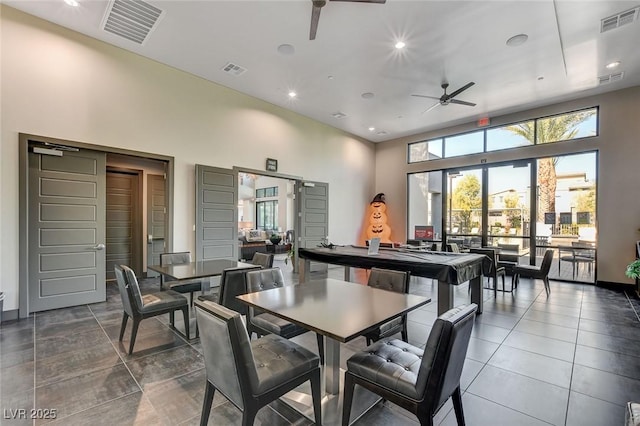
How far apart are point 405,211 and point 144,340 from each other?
24.8ft

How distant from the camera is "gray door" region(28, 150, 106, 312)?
3896 millimetres

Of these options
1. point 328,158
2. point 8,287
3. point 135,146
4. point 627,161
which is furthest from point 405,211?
point 8,287

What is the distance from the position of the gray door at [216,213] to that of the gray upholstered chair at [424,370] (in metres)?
4.38

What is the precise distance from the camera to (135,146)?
4.64m

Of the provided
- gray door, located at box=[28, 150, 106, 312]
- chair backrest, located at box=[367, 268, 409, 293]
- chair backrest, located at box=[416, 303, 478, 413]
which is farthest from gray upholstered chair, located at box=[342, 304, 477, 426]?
gray door, located at box=[28, 150, 106, 312]

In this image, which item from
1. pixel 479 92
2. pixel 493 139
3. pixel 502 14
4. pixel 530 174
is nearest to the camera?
pixel 502 14

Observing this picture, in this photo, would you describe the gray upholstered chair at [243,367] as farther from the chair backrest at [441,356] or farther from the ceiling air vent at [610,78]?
the ceiling air vent at [610,78]

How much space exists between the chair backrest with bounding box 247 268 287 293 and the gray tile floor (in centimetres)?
81

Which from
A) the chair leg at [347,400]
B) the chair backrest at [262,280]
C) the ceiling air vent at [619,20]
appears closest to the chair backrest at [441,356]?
the chair leg at [347,400]

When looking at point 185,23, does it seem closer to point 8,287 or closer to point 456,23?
point 456,23

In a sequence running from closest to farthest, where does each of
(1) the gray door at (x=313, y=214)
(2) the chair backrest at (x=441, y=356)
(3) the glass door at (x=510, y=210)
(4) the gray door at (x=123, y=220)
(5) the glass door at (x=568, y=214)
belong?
(2) the chair backrest at (x=441, y=356)
(4) the gray door at (x=123, y=220)
(5) the glass door at (x=568, y=214)
(3) the glass door at (x=510, y=210)
(1) the gray door at (x=313, y=214)

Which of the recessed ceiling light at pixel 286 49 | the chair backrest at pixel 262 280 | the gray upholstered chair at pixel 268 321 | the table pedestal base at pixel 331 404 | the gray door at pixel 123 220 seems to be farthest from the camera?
the gray door at pixel 123 220

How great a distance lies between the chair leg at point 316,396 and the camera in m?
1.78

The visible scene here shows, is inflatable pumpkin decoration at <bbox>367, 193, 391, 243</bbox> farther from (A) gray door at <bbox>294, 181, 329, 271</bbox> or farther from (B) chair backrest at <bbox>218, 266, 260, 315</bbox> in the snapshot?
(B) chair backrest at <bbox>218, 266, 260, 315</bbox>
